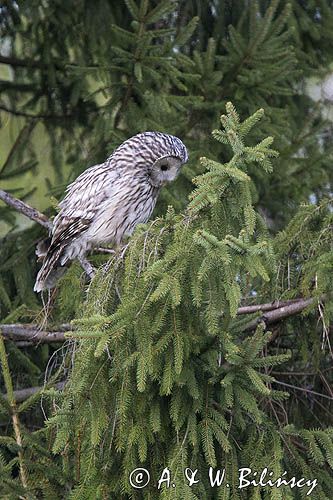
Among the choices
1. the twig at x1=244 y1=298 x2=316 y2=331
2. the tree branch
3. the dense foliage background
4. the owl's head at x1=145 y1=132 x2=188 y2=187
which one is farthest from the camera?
the tree branch

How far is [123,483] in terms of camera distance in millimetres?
4770

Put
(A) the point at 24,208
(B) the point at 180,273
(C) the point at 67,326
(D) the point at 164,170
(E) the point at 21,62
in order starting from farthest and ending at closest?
(E) the point at 21,62
(D) the point at 164,170
(A) the point at 24,208
(C) the point at 67,326
(B) the point at 180,273

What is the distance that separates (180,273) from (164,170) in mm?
2515

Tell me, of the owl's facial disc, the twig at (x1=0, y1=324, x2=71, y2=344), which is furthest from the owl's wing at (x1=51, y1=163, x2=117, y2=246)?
the twig at (x1=0, y1=324, x2=71, y2=344)

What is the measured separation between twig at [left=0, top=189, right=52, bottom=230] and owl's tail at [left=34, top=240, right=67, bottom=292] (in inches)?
6.7

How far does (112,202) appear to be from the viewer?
22.0 feet

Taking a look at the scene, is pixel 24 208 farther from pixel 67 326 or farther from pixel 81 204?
pixel 67 326

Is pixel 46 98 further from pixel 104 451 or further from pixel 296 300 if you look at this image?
pixel 104 451

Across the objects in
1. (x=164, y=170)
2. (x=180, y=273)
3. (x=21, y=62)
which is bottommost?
(x=180, y=273)

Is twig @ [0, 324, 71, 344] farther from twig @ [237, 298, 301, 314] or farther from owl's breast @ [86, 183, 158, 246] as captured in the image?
twig @ [237, 298, 301, 314]

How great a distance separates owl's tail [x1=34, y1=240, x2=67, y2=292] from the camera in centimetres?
667

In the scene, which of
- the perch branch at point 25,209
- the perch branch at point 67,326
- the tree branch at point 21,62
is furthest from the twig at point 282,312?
the tree branch at point 21,62

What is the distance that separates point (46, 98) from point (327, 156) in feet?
7.54

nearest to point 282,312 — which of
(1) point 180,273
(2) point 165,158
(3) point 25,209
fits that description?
(1) point 180,273
